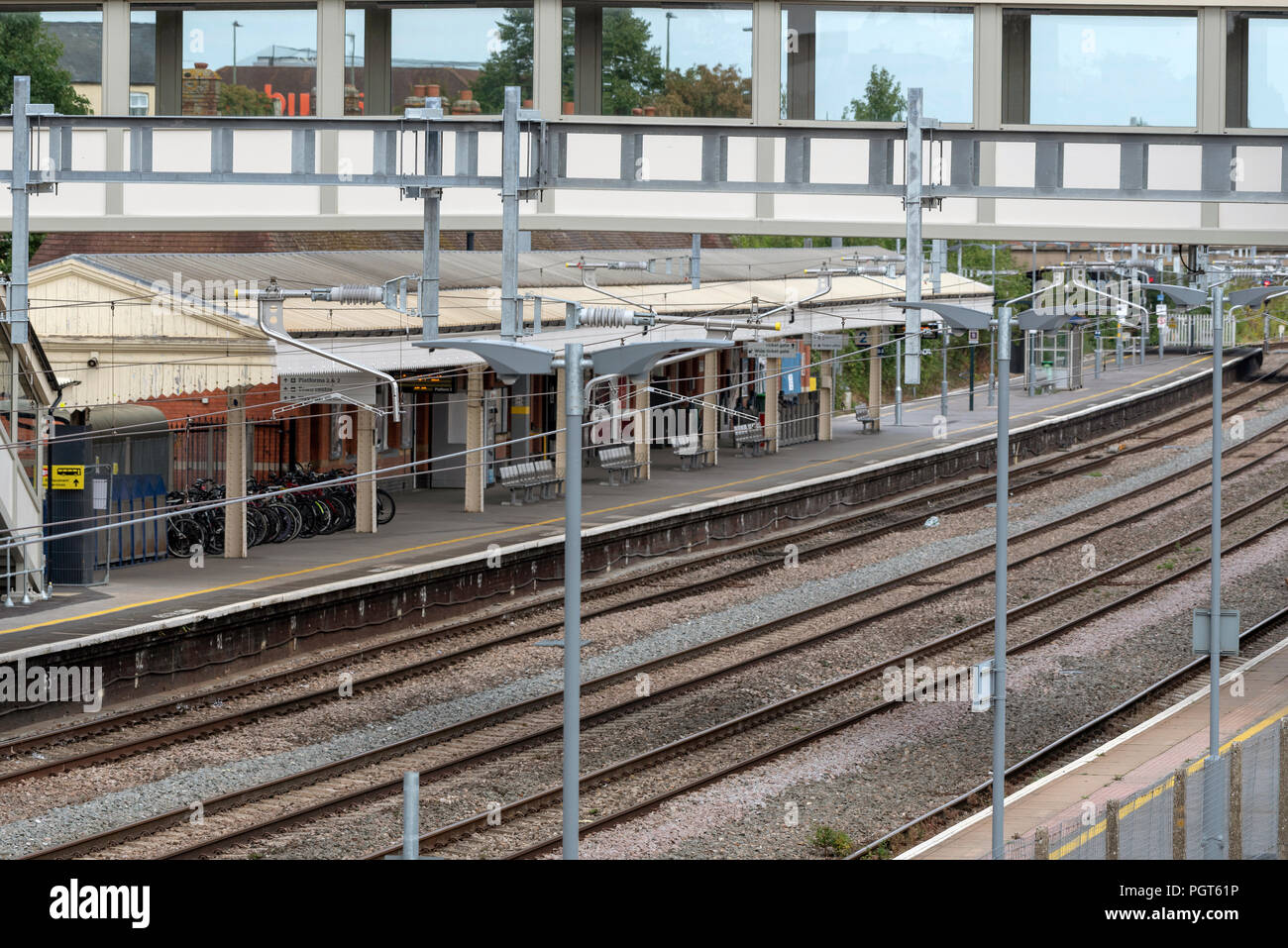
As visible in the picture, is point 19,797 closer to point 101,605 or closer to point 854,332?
point 101,605

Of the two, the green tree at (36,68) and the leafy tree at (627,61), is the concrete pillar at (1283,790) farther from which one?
the green tree at (36,68)

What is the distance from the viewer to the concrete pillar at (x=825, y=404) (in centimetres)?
3969

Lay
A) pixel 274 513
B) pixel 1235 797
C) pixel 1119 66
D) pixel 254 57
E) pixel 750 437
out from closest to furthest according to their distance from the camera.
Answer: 1. pixel 1235 797
2. pixel 1119 66
3. pixel 254 57
4. pixel 274 513
5. pixel 750 437

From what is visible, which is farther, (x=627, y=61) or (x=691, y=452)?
(x=691, y=452)

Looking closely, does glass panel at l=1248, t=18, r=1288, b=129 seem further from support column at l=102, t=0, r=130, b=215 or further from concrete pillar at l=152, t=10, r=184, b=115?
support column at l=102, t=0, r=130, b=215

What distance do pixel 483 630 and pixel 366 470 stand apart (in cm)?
460

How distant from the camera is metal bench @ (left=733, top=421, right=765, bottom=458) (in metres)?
36.9

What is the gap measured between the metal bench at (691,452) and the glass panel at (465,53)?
1876 centimetres

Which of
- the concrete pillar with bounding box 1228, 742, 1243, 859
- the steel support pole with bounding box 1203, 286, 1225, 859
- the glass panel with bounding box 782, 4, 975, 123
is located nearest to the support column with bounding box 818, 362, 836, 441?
the steel support pole with bounding box 1203, 286, 1225, 859

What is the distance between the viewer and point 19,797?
15.0 meters

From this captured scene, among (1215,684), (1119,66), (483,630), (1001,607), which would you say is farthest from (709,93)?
(483,630)

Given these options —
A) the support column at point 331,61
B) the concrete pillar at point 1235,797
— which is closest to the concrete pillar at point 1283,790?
the concrete pillar at point 1235,797

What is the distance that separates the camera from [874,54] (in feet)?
52.4

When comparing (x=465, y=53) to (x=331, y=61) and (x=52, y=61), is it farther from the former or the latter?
(x=52, y=61)
